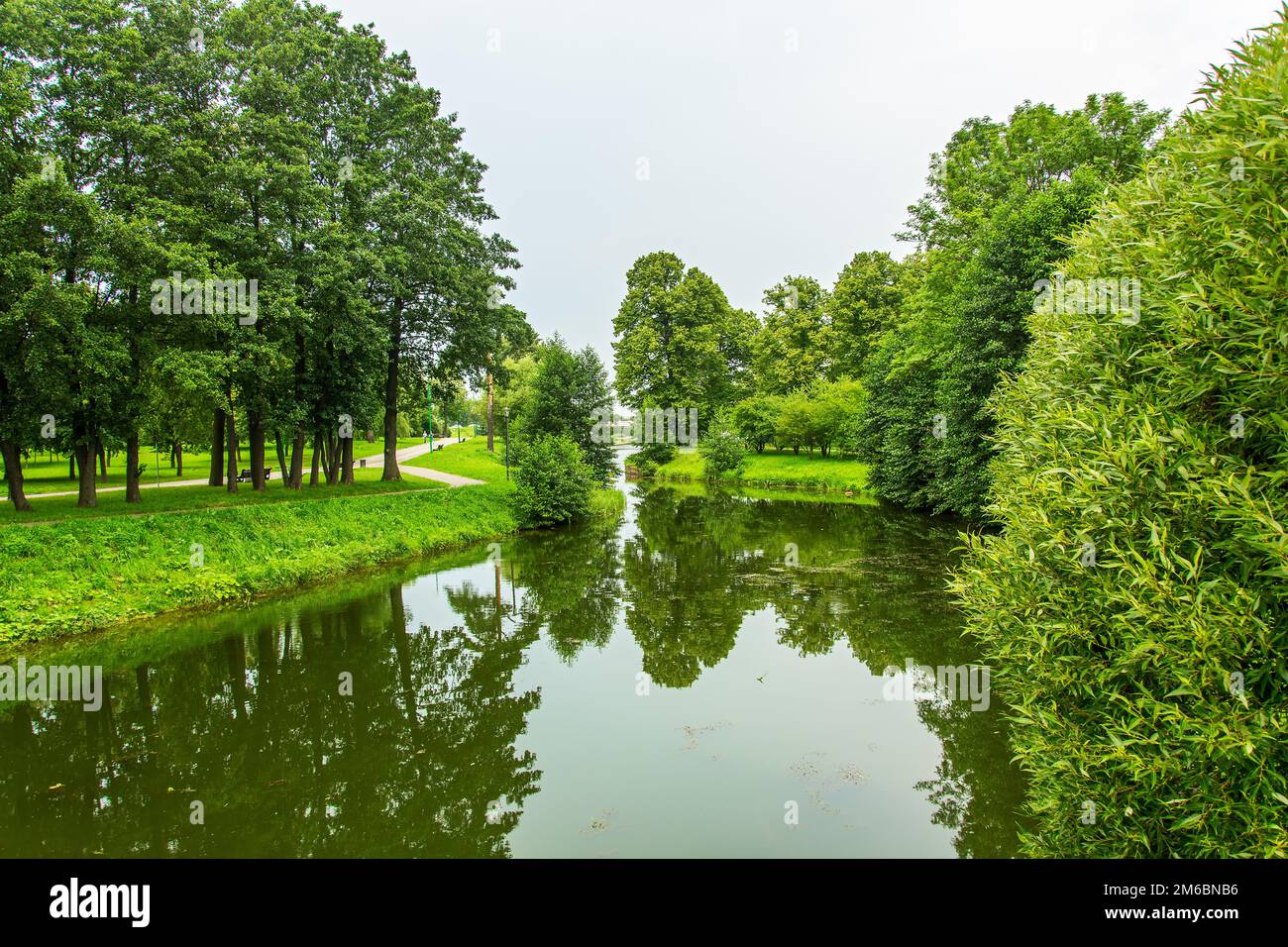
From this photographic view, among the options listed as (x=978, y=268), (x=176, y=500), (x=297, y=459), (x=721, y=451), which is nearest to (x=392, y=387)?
(x=297, y=459)

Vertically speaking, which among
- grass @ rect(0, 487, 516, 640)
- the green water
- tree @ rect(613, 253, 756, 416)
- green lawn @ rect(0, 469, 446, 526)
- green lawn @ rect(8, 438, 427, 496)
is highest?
tree @ rect(613, 253, 756, 416)

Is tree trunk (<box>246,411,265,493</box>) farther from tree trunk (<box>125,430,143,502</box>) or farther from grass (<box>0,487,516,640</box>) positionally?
grass (<box>0,487,516,640</box>)

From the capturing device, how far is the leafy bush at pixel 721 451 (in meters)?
51.6

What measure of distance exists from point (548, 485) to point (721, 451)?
81.6 feet

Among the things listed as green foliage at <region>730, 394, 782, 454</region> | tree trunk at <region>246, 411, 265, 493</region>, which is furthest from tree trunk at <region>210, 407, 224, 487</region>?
green foliage at <region>730, 394, 782, 454</region>

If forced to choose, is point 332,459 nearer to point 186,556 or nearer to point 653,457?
point 186,556

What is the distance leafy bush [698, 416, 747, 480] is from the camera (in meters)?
51.6

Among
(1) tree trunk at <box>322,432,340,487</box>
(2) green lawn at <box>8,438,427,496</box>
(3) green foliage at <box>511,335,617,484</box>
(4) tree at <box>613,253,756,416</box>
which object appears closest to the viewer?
(1) tree trunk at <box>322,432,340,487</box>

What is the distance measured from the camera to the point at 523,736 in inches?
347

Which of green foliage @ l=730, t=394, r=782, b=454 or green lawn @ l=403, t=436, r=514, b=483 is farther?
green foliage @ l=730, t=394, r=782, b=454

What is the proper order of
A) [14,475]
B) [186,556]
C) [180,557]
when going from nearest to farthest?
[180,557] → [186,556] → [14,475]

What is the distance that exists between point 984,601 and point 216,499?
24113mm

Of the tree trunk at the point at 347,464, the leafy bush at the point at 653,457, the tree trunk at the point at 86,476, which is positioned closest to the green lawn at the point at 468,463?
the tree trunk at the point at 347,464

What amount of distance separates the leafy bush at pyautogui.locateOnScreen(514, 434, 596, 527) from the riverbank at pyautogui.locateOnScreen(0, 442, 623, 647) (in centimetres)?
507
